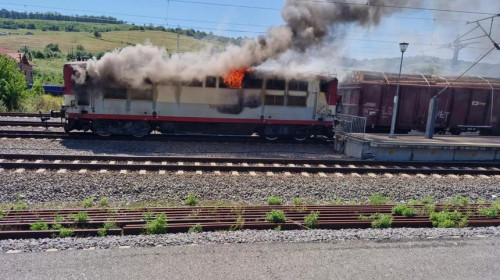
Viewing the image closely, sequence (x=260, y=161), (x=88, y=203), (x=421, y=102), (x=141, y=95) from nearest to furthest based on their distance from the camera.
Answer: (x=88, y=203)
(x=260, y=161)
(x=141, y=95)
(x=421, y=102)

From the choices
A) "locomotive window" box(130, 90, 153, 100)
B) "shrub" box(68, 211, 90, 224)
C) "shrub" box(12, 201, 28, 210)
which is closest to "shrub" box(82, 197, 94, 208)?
"shrub" box(12, 201, 28, 210)

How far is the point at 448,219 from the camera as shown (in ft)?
24.6

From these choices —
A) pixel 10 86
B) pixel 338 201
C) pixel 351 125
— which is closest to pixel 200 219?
pixel 338 201

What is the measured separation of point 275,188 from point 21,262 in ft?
20.8

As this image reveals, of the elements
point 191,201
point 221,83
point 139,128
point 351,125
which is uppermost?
point 221,83

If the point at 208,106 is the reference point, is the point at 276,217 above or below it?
below

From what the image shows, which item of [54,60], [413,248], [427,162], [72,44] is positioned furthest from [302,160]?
[72,44]

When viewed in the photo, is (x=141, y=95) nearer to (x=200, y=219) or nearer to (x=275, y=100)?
(x=275, y=100)

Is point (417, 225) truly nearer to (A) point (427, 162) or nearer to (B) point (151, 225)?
(B) point (151, 225)

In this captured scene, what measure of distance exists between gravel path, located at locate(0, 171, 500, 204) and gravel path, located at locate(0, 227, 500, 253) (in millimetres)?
2785

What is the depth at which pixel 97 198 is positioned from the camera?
879cm

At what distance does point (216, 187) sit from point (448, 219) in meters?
5.56

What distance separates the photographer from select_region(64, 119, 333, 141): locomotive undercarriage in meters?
15.2

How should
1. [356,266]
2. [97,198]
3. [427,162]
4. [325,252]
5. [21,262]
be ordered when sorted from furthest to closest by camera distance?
[427,162] < [97,198] < [325,252] < [356,266] < [21,262]
